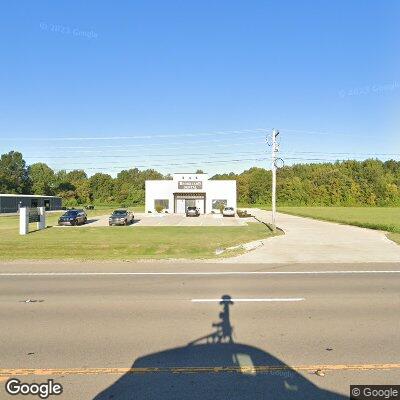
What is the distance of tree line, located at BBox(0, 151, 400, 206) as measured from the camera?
106 metres

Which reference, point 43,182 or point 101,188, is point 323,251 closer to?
point 43,182

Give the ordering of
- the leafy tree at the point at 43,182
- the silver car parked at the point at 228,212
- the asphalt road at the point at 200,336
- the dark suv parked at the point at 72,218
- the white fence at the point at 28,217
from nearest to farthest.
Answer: the asphalt road at the point at 200,336 < the white fence at the point at 28,217 < the dark suv parked at the point at 72,218 < the silver car parked at the point at 228,212 < the leafy tree at the point at 43,182

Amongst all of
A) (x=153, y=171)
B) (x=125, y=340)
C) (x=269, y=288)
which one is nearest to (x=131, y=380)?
(x=125, y=340)

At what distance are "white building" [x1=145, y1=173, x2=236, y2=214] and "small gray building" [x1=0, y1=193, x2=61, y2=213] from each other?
23.1m

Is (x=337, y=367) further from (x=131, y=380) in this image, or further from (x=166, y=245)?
(x=166, y=245)

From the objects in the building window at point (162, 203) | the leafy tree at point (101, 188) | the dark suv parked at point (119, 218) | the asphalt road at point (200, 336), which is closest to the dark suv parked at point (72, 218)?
the dark suv parked at point (119, 218)

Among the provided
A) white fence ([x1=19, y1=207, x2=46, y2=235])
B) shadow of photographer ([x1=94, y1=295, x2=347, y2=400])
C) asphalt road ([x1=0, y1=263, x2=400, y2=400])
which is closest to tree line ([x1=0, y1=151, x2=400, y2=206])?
white fence ([x1=19, y1=207, x2=46, y2=235])

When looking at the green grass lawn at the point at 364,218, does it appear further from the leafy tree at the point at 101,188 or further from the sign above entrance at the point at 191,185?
the leafy tree at the point at 101,188

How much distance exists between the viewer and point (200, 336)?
6.75 metres

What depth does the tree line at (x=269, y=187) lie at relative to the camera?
349 feet

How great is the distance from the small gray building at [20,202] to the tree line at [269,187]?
24.9 meters

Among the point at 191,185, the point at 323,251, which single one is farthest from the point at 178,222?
the point at 323,251

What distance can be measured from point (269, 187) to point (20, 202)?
226 feet

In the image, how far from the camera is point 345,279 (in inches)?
474
